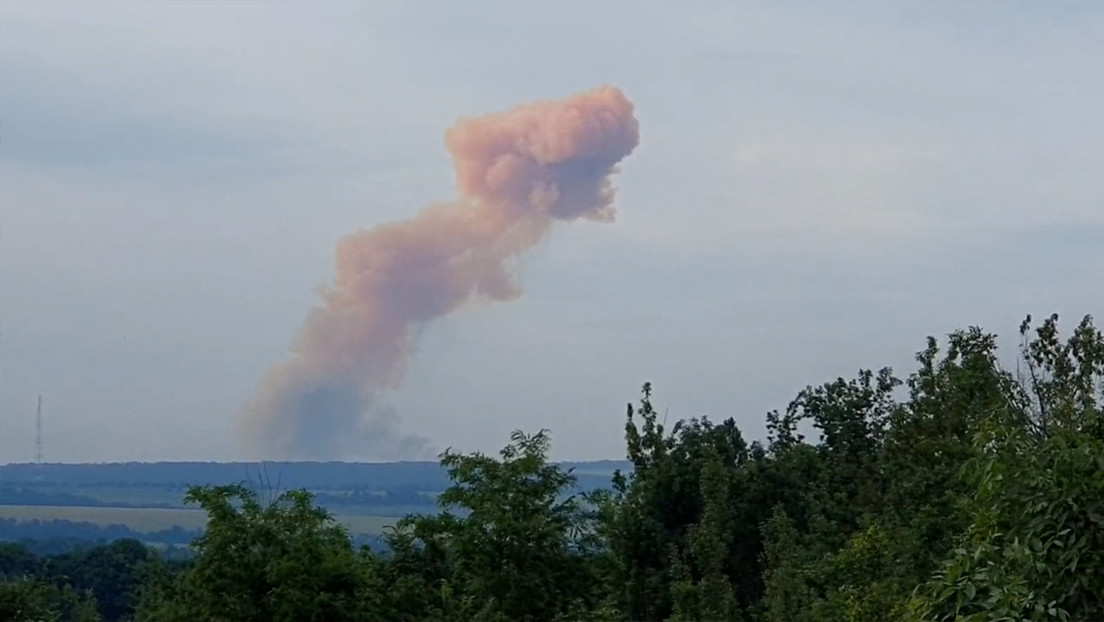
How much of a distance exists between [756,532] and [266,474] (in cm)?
1264

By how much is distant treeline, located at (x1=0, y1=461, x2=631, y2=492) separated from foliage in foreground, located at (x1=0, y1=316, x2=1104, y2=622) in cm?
64

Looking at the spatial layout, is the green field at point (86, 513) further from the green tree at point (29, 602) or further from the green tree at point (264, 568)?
the green tree at point (29, 602)

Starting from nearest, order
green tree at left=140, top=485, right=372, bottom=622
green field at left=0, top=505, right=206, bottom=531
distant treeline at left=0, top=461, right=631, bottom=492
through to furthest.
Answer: green tree at left=140, top=485, right=372, bottom=622
distant treeline at left=0, top=461, right=631, bottom=492
green field at left=0, top=505, right=206, bottom=531

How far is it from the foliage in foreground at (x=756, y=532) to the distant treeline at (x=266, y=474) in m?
0.64

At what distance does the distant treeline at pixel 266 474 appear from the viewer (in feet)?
52.0

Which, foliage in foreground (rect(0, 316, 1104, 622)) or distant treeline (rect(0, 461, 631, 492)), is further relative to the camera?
distant treeline (rect(0, 461, 631, 492))

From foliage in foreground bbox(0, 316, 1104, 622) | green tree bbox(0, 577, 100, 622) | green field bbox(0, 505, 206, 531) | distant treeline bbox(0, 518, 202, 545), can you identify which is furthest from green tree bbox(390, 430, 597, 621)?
green field bbox(0, 505, 206, 531)

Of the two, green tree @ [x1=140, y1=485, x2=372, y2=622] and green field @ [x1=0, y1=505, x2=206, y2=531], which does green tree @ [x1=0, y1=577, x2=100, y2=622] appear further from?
green field @ [x1=0, y1=505, x2=206, y2=531]

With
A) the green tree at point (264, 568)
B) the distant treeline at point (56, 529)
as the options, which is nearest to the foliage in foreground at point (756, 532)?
the green tree at point (264, 568)

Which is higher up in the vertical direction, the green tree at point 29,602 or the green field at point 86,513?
the green field at point 86,513

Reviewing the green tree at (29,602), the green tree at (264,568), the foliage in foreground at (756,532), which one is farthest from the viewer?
the green tree at (264,568)

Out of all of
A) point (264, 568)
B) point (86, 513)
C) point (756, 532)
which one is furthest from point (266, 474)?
point (86, 513)

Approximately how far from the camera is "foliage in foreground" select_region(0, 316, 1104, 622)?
6.34 meters

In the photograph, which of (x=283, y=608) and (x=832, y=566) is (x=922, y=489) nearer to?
(x=832, y=566)
